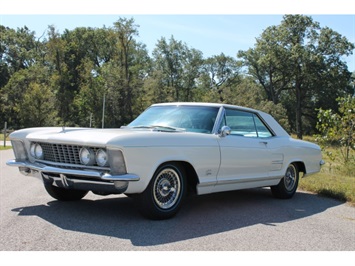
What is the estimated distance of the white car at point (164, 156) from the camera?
462 cm

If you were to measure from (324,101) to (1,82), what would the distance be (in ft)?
165

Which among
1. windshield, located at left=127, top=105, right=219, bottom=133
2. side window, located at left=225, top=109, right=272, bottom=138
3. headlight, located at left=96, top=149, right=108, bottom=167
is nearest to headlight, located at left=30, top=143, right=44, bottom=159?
headlight, located at left=96, top=149, right=108, bottom=167

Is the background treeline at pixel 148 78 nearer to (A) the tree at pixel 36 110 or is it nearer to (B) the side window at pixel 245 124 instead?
(A) the tree at pixel 36 110

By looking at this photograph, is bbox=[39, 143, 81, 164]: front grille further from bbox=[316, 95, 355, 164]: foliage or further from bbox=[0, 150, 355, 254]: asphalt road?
bbox=[316, 95, 355, 164]: foliage

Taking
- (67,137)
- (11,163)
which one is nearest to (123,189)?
(67,137)

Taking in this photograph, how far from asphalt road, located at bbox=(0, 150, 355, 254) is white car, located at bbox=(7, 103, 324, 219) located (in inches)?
13.0

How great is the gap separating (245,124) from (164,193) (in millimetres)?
2224

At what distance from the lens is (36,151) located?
550cm

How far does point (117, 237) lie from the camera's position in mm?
4191

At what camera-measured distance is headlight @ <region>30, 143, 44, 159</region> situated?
214 inches

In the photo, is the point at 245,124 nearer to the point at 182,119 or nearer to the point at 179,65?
the point at 182,119

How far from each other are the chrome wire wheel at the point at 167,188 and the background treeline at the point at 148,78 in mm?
41629

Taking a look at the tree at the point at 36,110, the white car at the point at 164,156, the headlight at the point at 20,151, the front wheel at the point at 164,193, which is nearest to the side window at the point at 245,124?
the white car at the point at 164,156

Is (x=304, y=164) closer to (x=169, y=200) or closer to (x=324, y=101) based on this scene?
(x=169, y=200)
